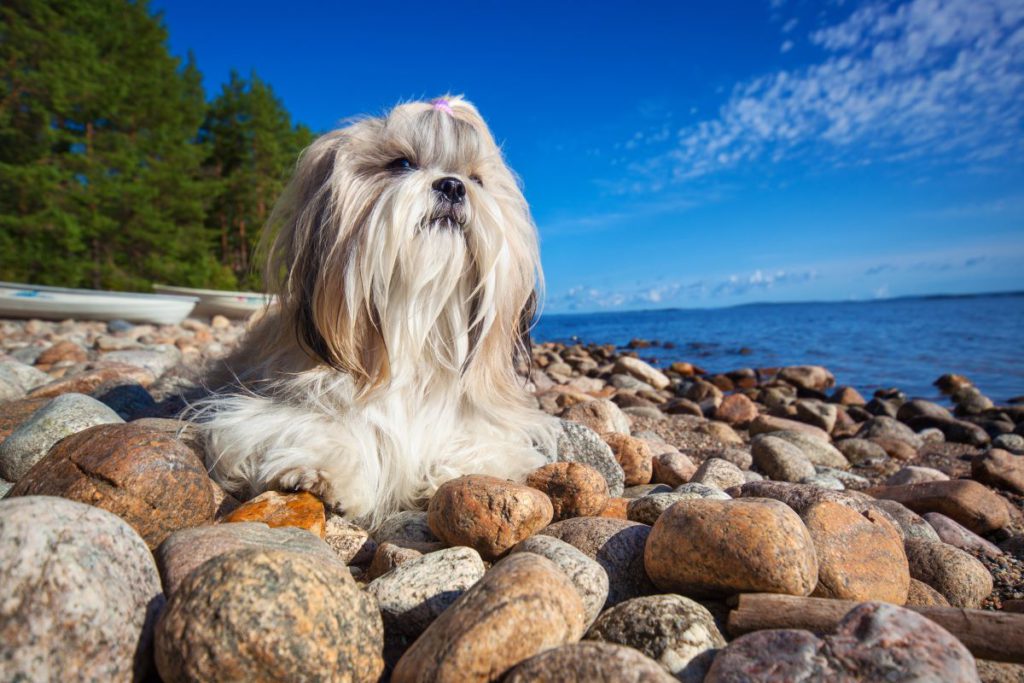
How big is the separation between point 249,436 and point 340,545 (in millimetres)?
631

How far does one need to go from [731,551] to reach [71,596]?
1.36 meters

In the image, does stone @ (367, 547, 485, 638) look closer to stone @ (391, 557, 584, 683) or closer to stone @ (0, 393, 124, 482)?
stone @ (391, 557, 584, 683)

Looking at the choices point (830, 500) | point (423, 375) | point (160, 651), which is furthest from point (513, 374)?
point (160, 651)

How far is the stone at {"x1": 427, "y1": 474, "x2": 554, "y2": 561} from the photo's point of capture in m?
1.76

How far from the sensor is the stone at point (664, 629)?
1.24 meters

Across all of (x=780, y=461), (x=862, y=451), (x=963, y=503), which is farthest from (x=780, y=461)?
(x=862, y=451)

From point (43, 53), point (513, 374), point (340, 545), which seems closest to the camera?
point (340, 545)

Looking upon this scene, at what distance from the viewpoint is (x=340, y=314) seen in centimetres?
241

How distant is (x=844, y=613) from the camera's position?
1.25m

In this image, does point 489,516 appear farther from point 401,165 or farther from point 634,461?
point 401,165

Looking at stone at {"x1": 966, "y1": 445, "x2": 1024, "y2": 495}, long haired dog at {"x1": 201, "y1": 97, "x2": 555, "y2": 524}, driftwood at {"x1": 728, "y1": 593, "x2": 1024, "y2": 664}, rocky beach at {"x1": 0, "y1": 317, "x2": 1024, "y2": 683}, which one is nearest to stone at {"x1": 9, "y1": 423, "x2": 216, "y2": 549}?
rocky beach at {"x1": 0, "y1": 317, "x2": 1024, "y2": 683}

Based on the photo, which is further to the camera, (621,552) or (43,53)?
(43,53)

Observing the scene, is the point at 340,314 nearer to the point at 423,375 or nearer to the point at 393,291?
the point at 393,291

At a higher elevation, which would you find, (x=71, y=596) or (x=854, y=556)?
(x=71, y=596)
